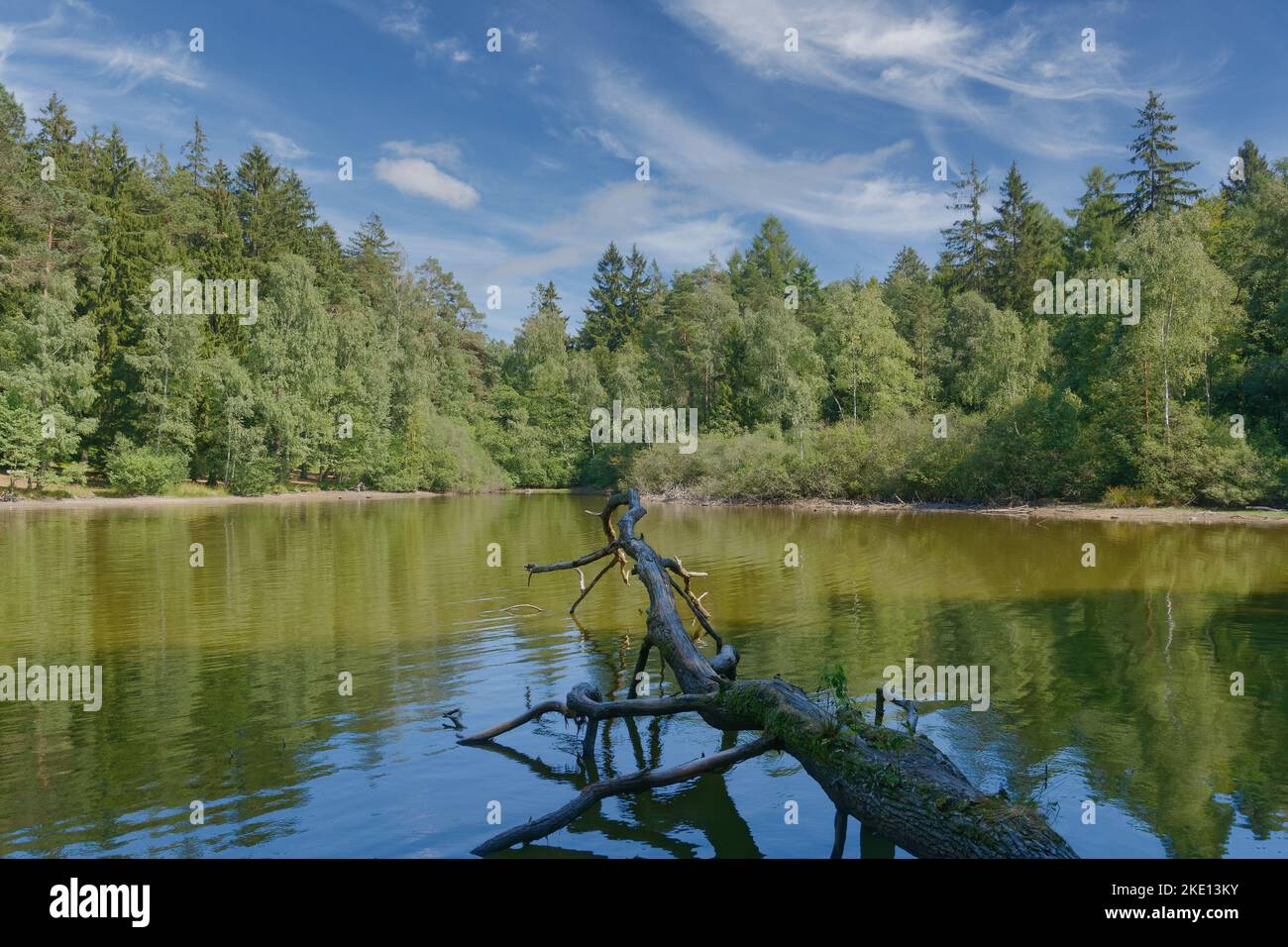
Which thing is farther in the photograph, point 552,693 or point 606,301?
point 606,301

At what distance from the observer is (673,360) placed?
76.9 metres

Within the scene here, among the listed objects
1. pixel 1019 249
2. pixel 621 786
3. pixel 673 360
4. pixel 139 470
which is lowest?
pixel 621 786

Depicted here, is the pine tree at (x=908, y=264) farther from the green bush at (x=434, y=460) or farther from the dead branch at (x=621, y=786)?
the dead branch at (x=621, y=786)

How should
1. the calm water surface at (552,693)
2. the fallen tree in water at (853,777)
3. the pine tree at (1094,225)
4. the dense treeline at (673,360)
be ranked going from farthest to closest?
the pine tree at (1094,225) < the dense treeline at (673,360) < the calm water surface at (552,693) < the fallen tree in water at (853,777)

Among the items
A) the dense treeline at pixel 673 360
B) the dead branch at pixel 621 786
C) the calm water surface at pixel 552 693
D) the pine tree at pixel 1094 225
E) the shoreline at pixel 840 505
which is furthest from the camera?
the pine tree at pixel 1094 225

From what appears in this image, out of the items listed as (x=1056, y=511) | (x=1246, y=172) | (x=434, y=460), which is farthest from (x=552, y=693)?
(x=1246, y=172)

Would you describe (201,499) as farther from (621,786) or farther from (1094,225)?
(1094,225)

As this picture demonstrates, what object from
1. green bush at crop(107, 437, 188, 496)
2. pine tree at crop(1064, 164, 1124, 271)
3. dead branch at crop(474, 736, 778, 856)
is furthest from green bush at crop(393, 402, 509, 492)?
dead branch at crop(474, 736, 778, 856)

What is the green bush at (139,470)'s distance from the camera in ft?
167

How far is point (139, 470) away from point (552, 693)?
167 feet

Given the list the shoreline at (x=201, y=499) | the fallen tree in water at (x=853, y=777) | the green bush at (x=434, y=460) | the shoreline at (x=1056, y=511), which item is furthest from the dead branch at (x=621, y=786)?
the green bush at (x=434, y=460)

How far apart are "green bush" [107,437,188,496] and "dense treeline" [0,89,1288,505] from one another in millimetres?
141

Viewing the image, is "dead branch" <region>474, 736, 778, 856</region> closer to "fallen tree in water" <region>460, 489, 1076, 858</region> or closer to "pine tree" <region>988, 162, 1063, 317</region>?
"fallen tree in water" <region>460, 489, 1076, 858</region>

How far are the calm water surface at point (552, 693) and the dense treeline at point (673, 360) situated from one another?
18.7 m
